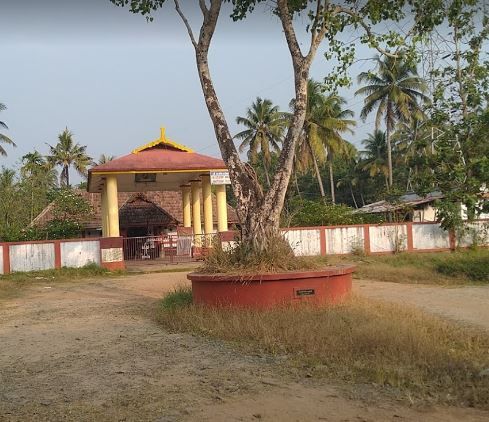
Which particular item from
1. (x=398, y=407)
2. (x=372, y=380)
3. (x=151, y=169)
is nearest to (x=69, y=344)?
(x=372, y=380)

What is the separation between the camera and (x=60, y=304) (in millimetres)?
12703

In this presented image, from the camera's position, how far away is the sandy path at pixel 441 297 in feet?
31.2

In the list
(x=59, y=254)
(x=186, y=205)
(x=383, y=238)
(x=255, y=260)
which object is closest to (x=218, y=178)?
(x=59, y=254)

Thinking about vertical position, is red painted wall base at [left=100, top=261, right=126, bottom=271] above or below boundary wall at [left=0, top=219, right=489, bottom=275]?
below

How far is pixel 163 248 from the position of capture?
2403cm

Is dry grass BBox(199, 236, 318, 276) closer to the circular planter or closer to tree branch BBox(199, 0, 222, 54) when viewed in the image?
the circular planter

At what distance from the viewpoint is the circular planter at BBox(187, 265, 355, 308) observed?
8.83 meters

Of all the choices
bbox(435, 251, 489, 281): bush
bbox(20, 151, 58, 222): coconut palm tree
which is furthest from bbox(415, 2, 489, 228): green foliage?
bbox(20, 151, 58, 222): coconut palm tree

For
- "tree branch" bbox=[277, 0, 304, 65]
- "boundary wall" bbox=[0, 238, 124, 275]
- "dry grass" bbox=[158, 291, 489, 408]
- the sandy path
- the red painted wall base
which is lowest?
the sandy path

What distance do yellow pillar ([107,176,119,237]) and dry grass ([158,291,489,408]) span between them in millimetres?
13472

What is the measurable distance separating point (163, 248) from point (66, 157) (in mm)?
29146

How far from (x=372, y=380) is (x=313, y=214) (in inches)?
878

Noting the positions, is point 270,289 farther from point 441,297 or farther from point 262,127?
point 262,127

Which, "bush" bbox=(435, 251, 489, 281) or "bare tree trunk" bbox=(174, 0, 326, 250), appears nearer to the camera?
"bare tree trunk" bbox=(174, 0, 326, 250)
